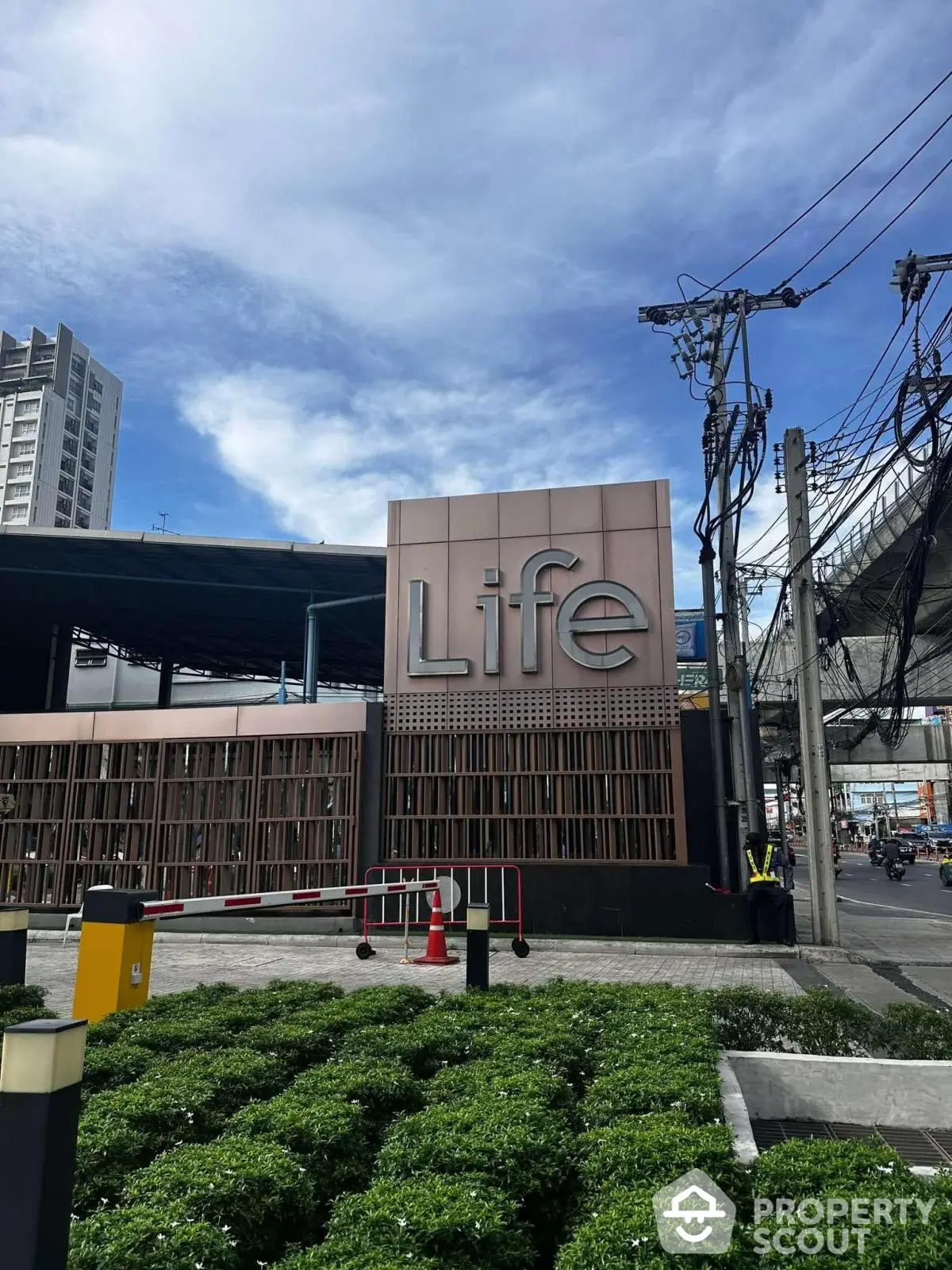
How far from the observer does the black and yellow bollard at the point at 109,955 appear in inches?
266

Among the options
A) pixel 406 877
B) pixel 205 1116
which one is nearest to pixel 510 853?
pixel 406 877

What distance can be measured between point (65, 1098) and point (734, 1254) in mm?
2023

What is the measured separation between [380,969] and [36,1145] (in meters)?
9.97

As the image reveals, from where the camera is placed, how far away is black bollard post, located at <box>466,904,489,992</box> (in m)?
8.21

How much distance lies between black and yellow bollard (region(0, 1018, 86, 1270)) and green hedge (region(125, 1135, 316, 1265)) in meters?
0.76

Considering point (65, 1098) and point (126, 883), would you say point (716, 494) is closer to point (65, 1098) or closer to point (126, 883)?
point (126, 883)

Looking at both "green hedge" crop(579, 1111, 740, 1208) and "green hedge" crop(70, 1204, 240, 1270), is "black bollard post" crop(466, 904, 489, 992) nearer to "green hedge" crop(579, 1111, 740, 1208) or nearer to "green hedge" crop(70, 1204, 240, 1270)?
"green hedge" crop(579, 1111, 740, 1208)

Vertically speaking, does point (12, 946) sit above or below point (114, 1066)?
above

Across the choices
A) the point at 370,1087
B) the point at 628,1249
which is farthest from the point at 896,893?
the point at 628,1249

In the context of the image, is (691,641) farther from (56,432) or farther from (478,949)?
(56,432)

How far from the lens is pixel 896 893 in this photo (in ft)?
94.5

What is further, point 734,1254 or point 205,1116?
point 205,1116

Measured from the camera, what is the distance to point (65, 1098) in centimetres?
246

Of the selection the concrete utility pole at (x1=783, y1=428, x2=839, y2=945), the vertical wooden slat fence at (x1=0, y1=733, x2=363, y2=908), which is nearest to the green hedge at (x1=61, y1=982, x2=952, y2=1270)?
the concrete utility pole at (x1=783, y1=428, x2=839, y2=945)
